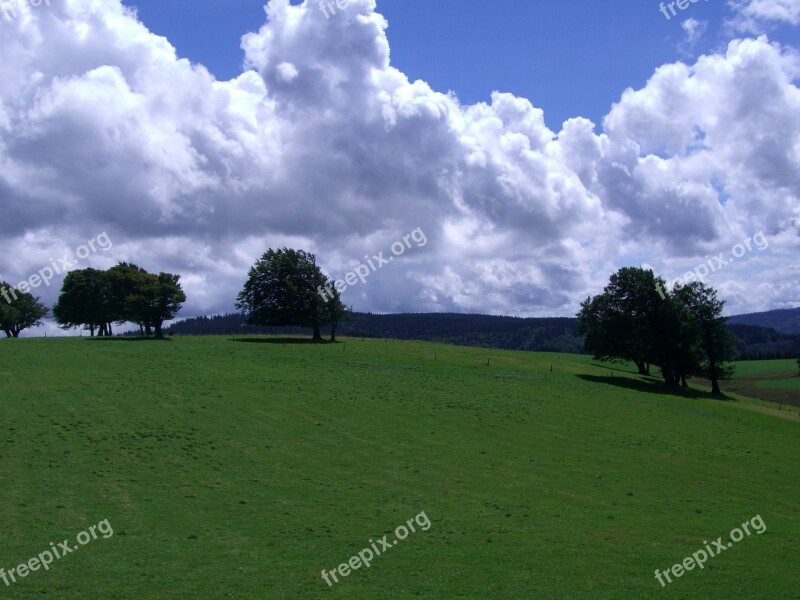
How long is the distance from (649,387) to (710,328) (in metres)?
15.5

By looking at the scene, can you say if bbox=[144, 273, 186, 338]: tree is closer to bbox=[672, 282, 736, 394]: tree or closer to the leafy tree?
the leafy tree

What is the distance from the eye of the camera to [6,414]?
37.1 metres

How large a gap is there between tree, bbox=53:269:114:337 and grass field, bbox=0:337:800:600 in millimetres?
43336

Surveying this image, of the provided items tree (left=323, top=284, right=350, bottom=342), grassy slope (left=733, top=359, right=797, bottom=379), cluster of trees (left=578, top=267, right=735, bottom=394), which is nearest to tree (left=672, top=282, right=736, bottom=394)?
cluster of trees (left=578, top=267, right=735, bottom=394)

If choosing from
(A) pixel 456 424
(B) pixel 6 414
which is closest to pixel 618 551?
(A) pixel 456 424

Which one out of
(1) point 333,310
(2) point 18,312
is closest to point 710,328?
(1) point 333,310

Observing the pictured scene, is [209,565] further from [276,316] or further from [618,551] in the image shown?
[276,316]

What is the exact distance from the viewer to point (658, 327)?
78062 millimetres

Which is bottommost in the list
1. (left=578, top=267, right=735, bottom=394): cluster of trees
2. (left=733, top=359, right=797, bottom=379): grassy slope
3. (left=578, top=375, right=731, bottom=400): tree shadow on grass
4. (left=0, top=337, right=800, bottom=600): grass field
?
(left=0, top=337, right=800, bottom=600): grass field

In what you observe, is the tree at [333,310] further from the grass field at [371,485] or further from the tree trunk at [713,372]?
the tree trunk at [713,372]

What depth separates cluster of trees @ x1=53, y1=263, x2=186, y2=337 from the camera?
89.0 m

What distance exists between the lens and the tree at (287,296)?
313 ft

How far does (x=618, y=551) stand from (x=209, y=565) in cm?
1332

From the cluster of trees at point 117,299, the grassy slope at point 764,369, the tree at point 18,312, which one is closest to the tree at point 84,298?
the cluster of trees at point 117,299
